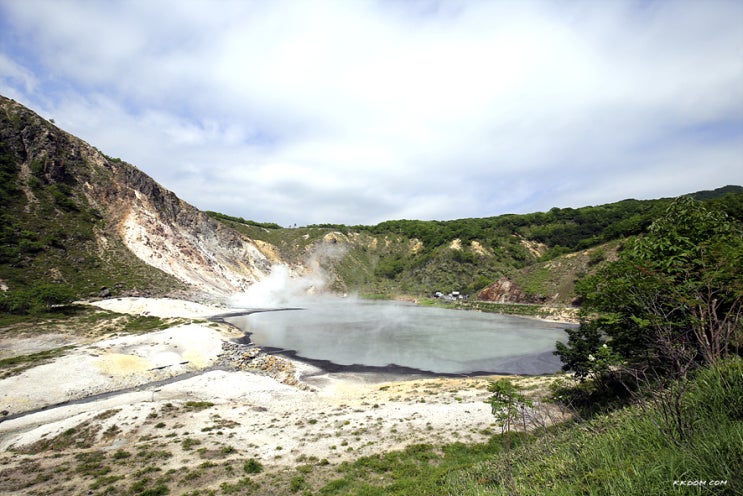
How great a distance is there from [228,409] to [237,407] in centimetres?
67

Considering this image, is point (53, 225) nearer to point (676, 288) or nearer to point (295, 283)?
point (295, 283)

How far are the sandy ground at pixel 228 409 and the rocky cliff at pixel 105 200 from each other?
43715mm

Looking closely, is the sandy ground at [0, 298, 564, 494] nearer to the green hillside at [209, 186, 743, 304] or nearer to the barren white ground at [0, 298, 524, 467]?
the barren white ground at [0, 298, 524, 467]

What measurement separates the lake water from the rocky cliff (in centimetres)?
2917

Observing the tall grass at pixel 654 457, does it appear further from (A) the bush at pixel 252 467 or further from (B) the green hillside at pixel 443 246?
(B) the green hillside at pixel 443 246

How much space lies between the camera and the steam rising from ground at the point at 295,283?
290ft

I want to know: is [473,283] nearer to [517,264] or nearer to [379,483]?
[517,264]

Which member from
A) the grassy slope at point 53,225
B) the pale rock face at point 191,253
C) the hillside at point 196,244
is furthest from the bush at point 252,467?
the pale rock face at point 191,253

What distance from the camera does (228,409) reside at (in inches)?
854

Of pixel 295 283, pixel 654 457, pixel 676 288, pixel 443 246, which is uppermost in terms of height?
pixel 443 246

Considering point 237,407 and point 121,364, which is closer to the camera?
point 237,407

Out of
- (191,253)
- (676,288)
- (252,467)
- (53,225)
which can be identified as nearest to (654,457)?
(676,288)

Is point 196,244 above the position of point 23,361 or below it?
above

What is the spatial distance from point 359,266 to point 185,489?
398 ft
